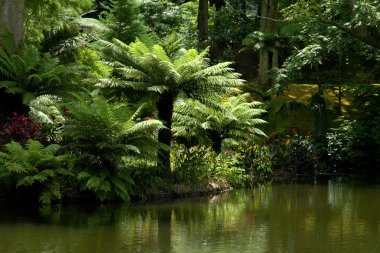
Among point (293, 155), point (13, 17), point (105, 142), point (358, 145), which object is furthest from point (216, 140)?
point (13, 17)

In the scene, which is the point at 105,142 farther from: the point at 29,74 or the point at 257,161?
the point at 257,161

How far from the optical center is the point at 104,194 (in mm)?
7953

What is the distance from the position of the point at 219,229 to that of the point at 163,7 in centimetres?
1791

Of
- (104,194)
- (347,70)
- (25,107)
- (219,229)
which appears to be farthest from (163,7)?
(219,229)

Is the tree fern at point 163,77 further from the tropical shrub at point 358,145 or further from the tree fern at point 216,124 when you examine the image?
the tropical shrub at point 358,145

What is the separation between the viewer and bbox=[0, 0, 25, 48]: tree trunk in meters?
10.1

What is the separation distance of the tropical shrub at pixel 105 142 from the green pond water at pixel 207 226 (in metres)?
0.41

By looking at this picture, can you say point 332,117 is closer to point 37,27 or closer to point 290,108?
point 290,108

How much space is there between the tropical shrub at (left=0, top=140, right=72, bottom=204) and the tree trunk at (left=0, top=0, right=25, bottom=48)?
10.1ft

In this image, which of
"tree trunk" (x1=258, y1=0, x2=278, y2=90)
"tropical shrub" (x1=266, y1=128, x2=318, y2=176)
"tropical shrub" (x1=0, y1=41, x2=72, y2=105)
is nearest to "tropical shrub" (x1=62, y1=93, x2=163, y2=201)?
"tropical shrub" (x1=0, y1=41, x2=72, y2=105)

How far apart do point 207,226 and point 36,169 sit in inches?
105

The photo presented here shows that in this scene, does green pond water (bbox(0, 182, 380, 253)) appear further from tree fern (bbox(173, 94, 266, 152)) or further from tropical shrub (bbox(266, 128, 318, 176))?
tropical shrub (bbox(266, 128, 318, 176))

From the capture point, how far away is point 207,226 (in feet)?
21.0

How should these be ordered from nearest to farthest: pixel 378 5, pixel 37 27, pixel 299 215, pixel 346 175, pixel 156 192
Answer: pixel 299 215
pixel 156 192
pixel 378 5
pixel 346 175
pixel 37 27
